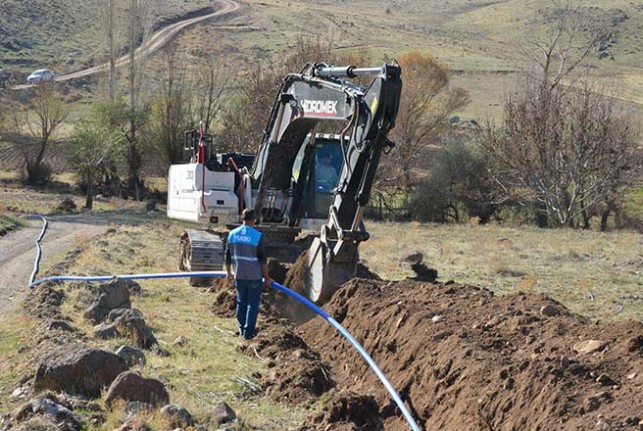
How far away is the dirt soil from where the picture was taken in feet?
27.4

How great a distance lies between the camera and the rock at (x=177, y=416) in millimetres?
8438

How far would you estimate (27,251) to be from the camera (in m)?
24.2

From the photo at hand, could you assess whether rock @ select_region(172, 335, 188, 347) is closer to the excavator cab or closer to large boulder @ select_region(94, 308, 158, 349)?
large boulder @ select_region(94, 308, 158, 349)

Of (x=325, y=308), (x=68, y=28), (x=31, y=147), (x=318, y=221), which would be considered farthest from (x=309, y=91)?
(x=68, y=28)

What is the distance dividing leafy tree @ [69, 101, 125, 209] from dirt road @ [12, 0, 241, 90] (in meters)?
9.51

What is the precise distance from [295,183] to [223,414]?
35.3 feet

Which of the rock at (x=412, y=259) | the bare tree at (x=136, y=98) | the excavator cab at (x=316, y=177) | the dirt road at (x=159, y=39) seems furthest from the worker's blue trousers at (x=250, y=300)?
the dirt road at (x=159, y=39)

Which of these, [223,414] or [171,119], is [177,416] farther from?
[171,119]

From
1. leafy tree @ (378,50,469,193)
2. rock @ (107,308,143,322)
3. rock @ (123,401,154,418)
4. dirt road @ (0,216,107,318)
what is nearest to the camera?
rock @ (123,401,154,418)

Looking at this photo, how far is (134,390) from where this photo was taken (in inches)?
354

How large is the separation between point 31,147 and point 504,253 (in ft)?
126

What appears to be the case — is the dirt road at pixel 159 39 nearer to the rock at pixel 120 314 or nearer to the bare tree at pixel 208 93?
the bare tree at pixel 208 93

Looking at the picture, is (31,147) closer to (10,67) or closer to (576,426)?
(10,67)

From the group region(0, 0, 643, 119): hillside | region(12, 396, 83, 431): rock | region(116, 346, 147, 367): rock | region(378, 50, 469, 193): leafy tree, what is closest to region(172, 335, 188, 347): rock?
region(116, 346, 147, 367): rock
